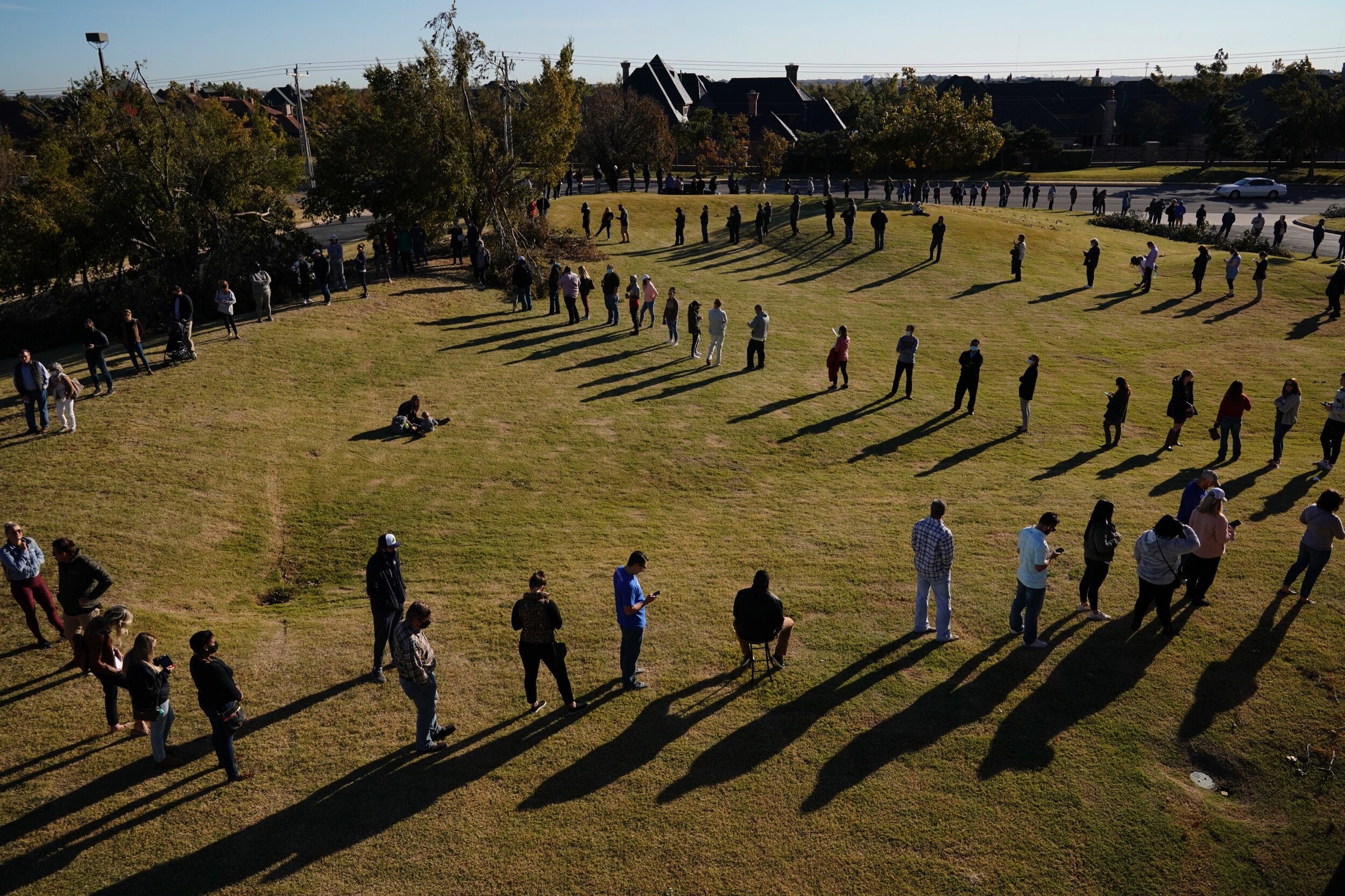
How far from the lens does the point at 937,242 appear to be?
108 feet

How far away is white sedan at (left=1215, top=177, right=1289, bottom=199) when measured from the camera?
169 ft

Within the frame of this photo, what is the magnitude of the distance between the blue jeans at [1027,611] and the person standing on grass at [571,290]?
16561mm

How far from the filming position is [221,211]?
25734 mm

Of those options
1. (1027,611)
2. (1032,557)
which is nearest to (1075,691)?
(1027,611)

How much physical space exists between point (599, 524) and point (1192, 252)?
33832mm

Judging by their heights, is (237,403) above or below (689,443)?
above

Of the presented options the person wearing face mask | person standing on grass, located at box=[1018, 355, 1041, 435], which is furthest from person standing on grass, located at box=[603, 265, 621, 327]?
the person wearing face mask

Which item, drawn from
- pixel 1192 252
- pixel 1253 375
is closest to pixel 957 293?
pixel 1253 375

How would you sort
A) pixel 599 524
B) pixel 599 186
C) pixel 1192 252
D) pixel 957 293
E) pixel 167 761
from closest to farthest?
pixel 167 761 < pixel 599 524 < pixel 957 293 < pixel 1192 252 < pixel 599 186

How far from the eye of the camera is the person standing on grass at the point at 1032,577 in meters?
8.94

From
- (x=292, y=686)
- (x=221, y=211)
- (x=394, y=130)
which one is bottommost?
(x=292, y=686)

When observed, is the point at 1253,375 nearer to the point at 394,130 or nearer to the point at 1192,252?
the point at 1192,252

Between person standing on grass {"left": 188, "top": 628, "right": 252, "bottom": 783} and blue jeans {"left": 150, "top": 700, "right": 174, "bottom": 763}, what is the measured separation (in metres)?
0.53

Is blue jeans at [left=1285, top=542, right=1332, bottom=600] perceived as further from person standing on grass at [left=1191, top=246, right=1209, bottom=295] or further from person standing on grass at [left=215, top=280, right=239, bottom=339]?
person standing on grass at [left=1191, top=246, right=1209, bottom=295]
